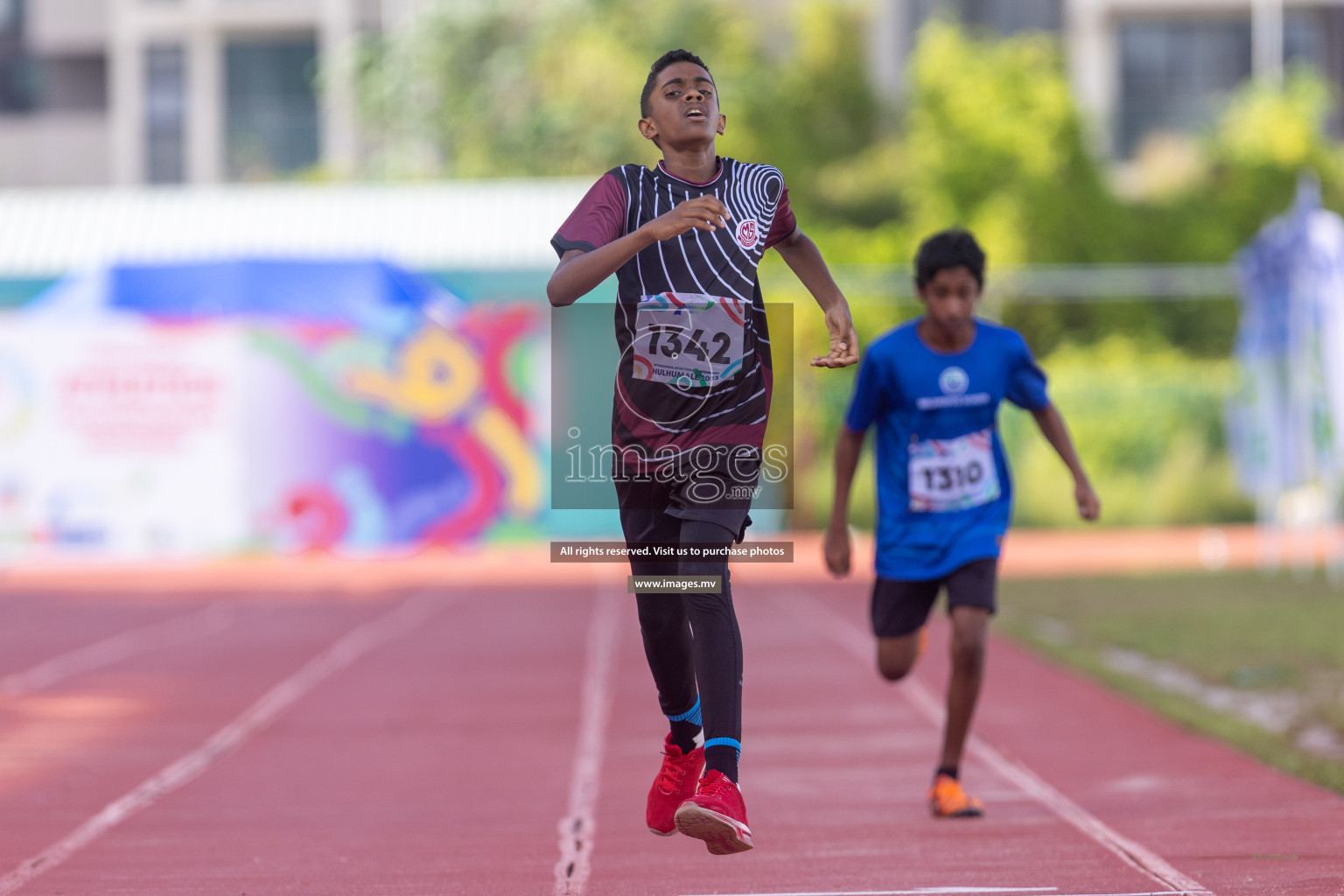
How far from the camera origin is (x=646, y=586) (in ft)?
15.0

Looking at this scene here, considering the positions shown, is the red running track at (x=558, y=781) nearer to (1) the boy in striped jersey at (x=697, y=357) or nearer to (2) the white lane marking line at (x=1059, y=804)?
(2) the white lane marking line at (x=1059, y=804)

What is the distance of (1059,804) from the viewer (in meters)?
6.34

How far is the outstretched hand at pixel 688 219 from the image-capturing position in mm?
4004

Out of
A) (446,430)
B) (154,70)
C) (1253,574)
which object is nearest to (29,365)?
(446,430)

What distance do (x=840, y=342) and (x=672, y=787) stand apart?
1.26 meters


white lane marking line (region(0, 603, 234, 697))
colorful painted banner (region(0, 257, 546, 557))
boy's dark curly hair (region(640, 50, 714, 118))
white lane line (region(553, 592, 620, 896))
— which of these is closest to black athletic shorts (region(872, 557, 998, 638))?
white lane line (region(553, 592, 620, 896))

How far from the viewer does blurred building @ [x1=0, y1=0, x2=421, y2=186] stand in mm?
44938

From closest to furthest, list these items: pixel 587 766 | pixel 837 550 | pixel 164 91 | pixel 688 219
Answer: pixel 688 219 → pixel 837 550 → pixel 587 766 → pixel 164 91

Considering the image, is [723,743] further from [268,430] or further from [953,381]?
[268,430]

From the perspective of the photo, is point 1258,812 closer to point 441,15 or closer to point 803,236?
point 803,236

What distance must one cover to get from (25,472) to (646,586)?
18.7 metres

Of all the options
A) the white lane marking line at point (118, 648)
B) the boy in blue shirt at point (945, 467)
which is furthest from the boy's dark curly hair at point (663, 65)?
the white lane marking line at point (118, 648)

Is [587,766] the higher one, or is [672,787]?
[672,787]

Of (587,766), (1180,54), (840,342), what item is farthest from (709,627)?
(1180,54)
